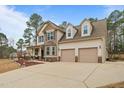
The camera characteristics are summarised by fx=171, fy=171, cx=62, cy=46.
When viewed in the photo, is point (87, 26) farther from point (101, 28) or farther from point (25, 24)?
point (25, 24)

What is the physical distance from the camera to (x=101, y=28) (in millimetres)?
22281

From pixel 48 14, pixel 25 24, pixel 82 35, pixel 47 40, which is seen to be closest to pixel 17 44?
pixel 25 24

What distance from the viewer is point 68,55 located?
23.5m

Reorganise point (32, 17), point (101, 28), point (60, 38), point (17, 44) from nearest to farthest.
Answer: point (101, 28), point (60, 38), point (32, 17), point (17, 44)

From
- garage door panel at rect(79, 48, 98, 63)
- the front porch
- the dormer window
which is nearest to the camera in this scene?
garage door panel at rect(79, 48, 98, 63)

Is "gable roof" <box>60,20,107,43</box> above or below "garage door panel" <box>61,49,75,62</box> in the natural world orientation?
above

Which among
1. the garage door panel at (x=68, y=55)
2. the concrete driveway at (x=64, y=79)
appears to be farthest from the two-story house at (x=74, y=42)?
the concrete driveway at (x=64, y=79)

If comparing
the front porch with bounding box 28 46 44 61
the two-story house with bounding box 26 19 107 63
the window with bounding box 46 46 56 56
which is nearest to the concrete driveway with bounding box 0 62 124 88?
the two-story house with bounding box 26 19 107 63

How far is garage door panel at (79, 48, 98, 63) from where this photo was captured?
2056cm

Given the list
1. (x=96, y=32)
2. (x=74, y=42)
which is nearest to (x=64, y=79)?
(x=74, y=42)

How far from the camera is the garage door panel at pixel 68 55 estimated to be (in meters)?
23.0

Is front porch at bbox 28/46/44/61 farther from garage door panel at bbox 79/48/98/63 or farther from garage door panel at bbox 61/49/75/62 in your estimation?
garage door panel at bbox 79/48/98/63

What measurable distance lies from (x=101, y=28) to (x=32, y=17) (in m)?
23.4

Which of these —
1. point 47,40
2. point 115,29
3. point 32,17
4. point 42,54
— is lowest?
point 42,54
